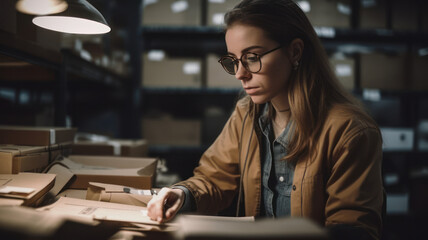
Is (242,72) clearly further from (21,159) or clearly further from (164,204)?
(21,159)

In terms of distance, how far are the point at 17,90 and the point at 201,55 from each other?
122 cm

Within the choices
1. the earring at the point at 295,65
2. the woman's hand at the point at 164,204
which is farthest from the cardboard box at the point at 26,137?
the earring at the point at 295,65

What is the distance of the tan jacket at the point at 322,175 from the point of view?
2.36ft

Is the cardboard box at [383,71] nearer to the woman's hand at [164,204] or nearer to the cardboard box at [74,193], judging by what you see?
the woman's hand at [164,204]

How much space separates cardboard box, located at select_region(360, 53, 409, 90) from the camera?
217 centimetres

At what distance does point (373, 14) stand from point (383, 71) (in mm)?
436

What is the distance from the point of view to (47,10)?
70 centimetres

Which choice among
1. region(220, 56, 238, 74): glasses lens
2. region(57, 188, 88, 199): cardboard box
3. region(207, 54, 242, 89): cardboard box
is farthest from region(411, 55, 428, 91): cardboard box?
region(57, 188, 88, 199): cardboard box

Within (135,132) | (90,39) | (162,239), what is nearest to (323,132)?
(162,239)

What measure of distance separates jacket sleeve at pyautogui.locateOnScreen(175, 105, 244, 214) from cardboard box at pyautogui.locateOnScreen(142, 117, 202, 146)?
1.04 meters

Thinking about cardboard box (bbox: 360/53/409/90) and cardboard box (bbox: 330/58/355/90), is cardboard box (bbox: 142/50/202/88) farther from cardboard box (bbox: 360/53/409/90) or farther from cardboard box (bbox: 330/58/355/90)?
cardboard box (bbox: 360/53/409/90)

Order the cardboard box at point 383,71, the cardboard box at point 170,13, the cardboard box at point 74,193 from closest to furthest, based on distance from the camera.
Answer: the cardboard box at point 74,193
the cardboard box at point 170,13
the cardboard box at point 383,71

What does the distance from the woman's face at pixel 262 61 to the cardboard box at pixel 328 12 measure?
1.41 metres

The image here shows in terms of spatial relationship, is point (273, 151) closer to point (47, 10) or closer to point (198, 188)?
point (198, 188)
